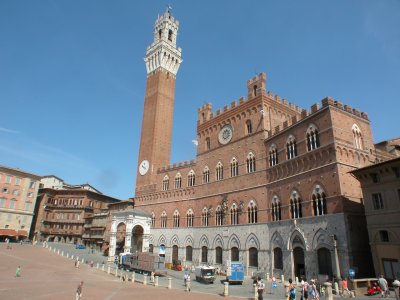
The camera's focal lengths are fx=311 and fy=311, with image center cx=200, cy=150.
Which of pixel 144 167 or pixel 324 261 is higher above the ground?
pixel 144 167

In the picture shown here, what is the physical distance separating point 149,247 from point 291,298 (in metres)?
34.0

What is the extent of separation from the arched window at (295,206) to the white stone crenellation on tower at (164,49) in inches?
1500

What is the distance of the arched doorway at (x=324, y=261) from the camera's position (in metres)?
23.8

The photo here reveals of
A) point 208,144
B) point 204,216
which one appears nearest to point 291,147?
point 208,144

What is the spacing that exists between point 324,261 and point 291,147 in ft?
34.6

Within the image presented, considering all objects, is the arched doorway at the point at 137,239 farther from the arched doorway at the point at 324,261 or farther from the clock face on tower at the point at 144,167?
the arched doorway at the point at 324,261

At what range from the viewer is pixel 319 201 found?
2567 centimetres

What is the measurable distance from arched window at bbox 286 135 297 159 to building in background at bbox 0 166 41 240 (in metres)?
54.6

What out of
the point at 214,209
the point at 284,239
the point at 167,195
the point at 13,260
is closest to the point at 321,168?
the point at 284,239

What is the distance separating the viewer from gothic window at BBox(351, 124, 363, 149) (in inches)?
1041

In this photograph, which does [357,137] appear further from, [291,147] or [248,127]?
[248,127]

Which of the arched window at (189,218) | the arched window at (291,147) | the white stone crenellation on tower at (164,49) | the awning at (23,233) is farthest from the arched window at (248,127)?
the awning at (23,233)

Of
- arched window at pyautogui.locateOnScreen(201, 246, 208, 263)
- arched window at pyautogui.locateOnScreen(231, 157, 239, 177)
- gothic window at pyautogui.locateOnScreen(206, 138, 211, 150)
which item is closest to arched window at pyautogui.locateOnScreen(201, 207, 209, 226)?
arched window at pyautogui.locateOnScreen(201, 246, 208, 263)

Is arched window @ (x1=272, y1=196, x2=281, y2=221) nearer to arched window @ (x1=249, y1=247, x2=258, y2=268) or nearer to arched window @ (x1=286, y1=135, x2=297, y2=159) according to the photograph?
arched window @ (x1=249, y1=247, x2=258, y2=268)
